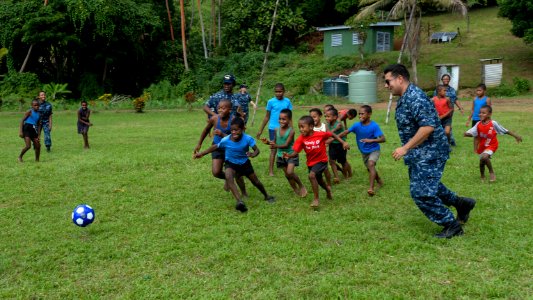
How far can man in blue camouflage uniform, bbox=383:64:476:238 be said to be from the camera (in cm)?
552

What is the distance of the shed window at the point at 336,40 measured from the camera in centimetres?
3888

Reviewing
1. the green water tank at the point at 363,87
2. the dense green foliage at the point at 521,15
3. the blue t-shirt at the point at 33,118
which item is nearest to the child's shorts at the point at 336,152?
the blue t-shirt at the point at 33,118

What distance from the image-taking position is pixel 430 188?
5676 millimetres

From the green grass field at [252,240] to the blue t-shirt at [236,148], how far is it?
716mm

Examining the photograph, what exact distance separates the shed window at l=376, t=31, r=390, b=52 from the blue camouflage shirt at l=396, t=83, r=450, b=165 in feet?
111

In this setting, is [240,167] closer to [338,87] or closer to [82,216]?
[82,216]

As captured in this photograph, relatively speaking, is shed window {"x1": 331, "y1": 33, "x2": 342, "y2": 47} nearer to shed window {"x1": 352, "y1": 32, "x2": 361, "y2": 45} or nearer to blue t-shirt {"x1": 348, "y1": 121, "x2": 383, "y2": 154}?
shed window {"x1": 352, "y1": 32, "x2": 361, "y2": 45}

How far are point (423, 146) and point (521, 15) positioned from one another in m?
28.6

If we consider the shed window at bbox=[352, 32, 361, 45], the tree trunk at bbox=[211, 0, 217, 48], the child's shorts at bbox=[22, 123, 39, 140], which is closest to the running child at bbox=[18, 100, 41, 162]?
the child's shorts at bbox=[22, 123, 39, 140]

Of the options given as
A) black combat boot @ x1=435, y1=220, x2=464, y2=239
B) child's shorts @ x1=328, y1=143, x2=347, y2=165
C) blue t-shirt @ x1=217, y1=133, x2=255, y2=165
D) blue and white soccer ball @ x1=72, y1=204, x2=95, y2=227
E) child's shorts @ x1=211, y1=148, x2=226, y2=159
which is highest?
blue t-shirt @ x1=217, y1=133, x2=255, y2=165

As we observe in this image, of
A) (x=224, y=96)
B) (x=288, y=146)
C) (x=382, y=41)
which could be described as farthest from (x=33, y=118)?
(x=382, y=41)

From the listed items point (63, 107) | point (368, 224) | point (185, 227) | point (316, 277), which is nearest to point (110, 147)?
point (185, 227)

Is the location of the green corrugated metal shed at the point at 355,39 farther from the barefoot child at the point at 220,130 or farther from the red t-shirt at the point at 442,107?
the barefoot child at the point at 220,130

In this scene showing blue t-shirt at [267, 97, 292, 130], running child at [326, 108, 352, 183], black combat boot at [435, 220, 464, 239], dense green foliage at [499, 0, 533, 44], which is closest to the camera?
black combat boot at [435, 220, 464, 239]
